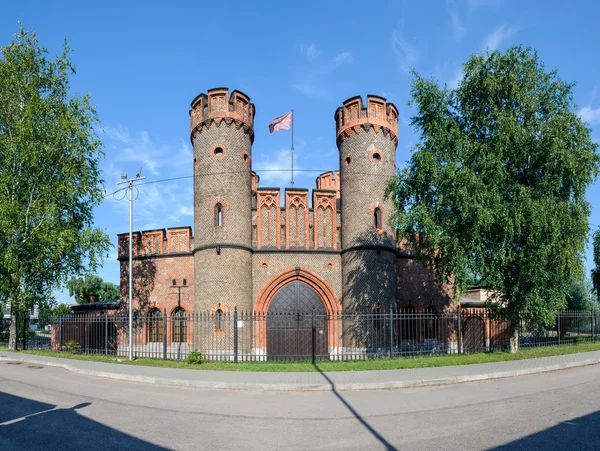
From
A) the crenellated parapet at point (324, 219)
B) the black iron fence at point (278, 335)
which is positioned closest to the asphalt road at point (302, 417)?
the black iron fence at point (278, 335)

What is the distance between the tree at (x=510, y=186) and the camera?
15789 mm

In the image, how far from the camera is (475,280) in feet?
57.3

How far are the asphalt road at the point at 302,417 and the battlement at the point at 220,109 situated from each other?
43.2 feet

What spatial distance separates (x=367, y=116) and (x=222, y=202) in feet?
27.0

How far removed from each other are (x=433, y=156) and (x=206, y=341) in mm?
12314

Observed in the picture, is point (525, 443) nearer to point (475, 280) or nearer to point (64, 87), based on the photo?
point (475, 280)

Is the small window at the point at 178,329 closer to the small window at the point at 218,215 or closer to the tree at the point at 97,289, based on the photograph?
the small window at the point at 218,215

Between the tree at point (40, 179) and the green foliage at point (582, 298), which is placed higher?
the tree at point (40, 179)

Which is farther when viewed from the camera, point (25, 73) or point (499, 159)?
point (25, 73)

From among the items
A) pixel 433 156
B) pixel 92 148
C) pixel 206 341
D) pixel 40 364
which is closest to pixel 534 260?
pixel 433 156

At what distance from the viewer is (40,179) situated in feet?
69.2

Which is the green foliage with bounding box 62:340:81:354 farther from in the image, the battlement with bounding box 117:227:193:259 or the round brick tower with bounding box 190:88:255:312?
the round brick tower with bounding box 190:88:255:312

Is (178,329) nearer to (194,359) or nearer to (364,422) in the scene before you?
(194,359)

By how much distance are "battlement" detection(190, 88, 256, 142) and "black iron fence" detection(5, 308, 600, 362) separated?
8988 millimetres
